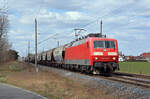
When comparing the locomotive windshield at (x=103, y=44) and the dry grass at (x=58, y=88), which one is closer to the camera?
the dry grass at (x=58, y=88)

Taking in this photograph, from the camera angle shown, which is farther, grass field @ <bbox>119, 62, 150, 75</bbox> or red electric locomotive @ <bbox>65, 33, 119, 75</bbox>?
grass field @ <bbox>119, 62, 150, 75</bbox>

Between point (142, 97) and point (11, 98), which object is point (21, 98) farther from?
point (142, 97)

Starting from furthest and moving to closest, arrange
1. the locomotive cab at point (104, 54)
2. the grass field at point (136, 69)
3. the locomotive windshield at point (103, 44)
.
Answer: the grass field at point (136, 69), the locomotive windshield at point (103, 44), the locomotive cab at point (104, 54)

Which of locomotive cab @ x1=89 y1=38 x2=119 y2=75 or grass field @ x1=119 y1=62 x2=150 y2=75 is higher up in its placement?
locomotive cab @ x1=89 y1=38 x2=119 y2=75

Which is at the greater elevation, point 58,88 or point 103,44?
point 103,44

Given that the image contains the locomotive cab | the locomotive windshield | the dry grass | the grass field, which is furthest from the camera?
the grass field

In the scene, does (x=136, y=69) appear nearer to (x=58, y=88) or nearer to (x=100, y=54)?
(x=100, y=54)

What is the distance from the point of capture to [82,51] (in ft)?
75.8

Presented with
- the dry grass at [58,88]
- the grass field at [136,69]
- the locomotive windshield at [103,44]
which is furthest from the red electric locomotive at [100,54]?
the dry grass at [58,88]

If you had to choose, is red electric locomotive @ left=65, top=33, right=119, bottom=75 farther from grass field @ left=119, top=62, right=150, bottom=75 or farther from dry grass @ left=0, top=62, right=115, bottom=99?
dry grass @ left=0, top=62, right=115, bottom=99

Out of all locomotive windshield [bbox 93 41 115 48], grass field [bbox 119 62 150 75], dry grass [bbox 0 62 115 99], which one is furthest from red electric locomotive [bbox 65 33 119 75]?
dry grass [bbox 0 62 115 99]

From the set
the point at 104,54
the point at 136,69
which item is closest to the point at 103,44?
the point at 104,54

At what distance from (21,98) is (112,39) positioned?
13.2 metres

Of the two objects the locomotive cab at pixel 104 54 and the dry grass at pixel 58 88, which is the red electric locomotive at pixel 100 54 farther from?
the dry grass at pixel 58 88
